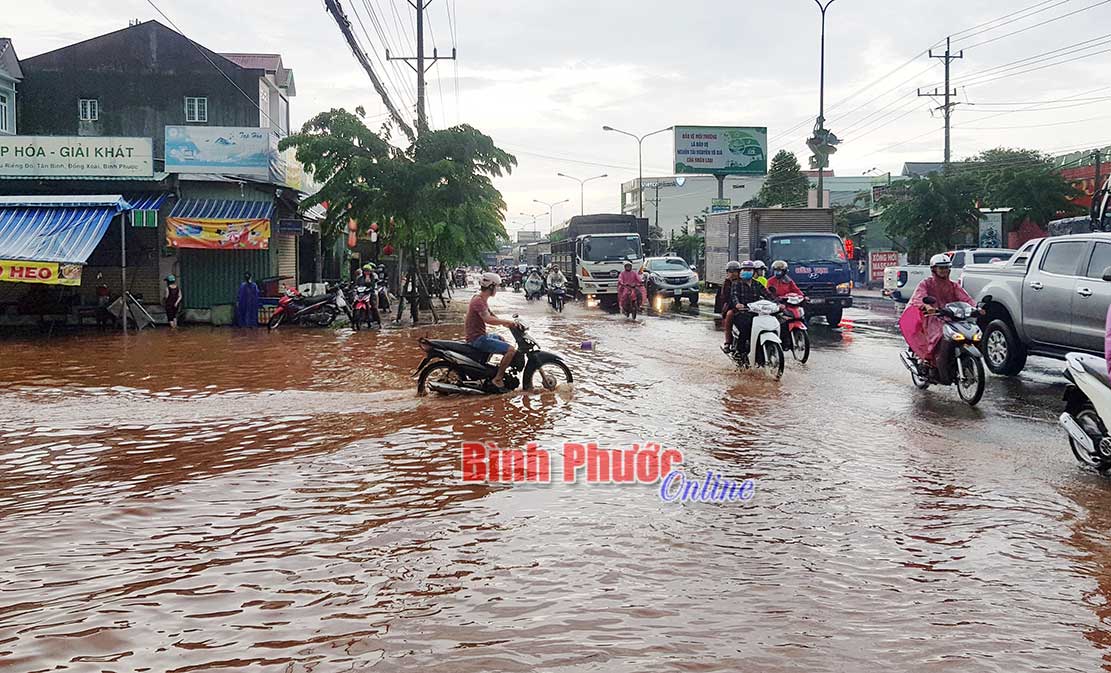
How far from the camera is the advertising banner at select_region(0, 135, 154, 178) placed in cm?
2228

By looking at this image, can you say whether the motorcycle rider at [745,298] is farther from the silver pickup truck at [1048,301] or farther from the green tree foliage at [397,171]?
the green tree foliage at [397,171]

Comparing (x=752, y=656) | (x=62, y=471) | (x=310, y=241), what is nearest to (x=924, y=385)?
(x=752, y=656)

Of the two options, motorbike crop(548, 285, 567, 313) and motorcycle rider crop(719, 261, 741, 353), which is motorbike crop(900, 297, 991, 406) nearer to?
motorcycle rider crop(719, 261, 741, 353)

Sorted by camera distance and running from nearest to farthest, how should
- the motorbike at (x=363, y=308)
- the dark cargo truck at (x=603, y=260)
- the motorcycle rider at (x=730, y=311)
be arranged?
the motorcycle rider at (x=730, y=311) < the motorbike at (x=363, y=308) < the dark cargo truck at (x=603, y=260)

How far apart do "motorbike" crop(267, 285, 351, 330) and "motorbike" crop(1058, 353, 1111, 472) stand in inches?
685

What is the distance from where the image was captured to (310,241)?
31.2 m

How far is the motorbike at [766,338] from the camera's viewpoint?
1234 centimetres

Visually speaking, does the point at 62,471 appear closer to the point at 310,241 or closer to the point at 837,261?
the point at 837,261

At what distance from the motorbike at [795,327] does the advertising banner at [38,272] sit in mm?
14034

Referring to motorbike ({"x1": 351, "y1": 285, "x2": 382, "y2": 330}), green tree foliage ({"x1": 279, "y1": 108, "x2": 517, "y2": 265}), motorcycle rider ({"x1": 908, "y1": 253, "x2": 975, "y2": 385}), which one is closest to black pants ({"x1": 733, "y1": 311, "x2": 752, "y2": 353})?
motorcycle rider ({"x1": 908, "y1": 253, "x2": 975, "y2": 385})

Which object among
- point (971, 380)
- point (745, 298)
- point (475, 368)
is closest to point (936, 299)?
point (971, 380)

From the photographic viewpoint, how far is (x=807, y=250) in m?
22.5

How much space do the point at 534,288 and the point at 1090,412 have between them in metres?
33.2

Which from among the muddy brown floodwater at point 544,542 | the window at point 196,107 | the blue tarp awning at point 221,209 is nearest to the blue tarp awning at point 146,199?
the blue tarp awning at point 221,209
